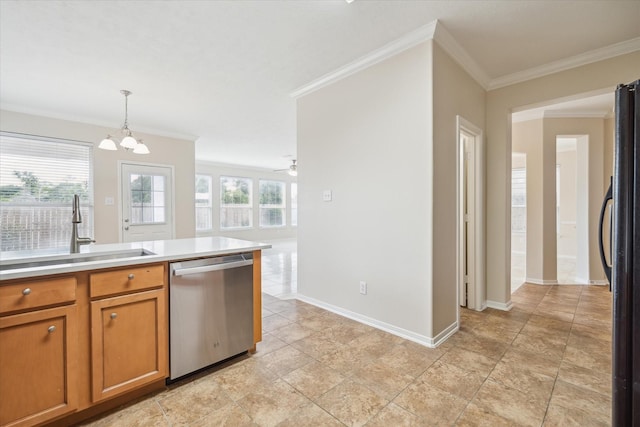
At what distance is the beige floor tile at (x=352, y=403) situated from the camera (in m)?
1.61

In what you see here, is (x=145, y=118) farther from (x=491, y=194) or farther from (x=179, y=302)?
(x=491, y=194)

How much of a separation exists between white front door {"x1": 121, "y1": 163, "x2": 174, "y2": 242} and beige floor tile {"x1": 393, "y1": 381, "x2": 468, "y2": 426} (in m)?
5.10

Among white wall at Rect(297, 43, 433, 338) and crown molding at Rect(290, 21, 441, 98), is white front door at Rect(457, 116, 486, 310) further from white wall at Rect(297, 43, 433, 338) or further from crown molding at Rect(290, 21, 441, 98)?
crown molding at Rect(290, 21, 441, 98)

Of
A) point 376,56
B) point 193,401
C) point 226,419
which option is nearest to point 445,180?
point 376,56

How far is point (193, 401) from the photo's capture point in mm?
1749

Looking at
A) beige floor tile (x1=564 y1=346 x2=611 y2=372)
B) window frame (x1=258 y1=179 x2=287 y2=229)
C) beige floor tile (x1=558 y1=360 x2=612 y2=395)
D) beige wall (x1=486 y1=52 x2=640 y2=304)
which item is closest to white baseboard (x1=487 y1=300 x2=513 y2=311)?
beige wall (x1=486 y1=52 x2=640 y2=304)

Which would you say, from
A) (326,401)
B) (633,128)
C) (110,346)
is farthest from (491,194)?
(110,346)

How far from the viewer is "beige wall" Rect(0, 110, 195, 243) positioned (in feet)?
13.7

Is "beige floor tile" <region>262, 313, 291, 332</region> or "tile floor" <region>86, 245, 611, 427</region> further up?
"beige floor tile" <region>262, 313, 291, 332</region>

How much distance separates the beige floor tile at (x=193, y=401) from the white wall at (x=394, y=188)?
5.16 feet

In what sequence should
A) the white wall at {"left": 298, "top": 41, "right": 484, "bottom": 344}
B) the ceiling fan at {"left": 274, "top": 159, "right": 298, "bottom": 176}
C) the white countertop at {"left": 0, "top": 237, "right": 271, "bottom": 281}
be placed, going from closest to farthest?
the white countertop at {"left": 0, "top": 237, "right": 271, "bottom": 281} < the white wall at {"left": 298, "top": 41, "right": 484, "bottom": 344} < the ceiling fan at {"left": 274, "top": 159, "right": 298, "bottom": 176}

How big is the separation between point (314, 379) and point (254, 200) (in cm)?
827

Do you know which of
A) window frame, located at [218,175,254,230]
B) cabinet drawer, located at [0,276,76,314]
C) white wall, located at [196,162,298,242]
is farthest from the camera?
window frame, located at [218,175,254,230]

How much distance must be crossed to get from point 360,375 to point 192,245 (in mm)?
1579
